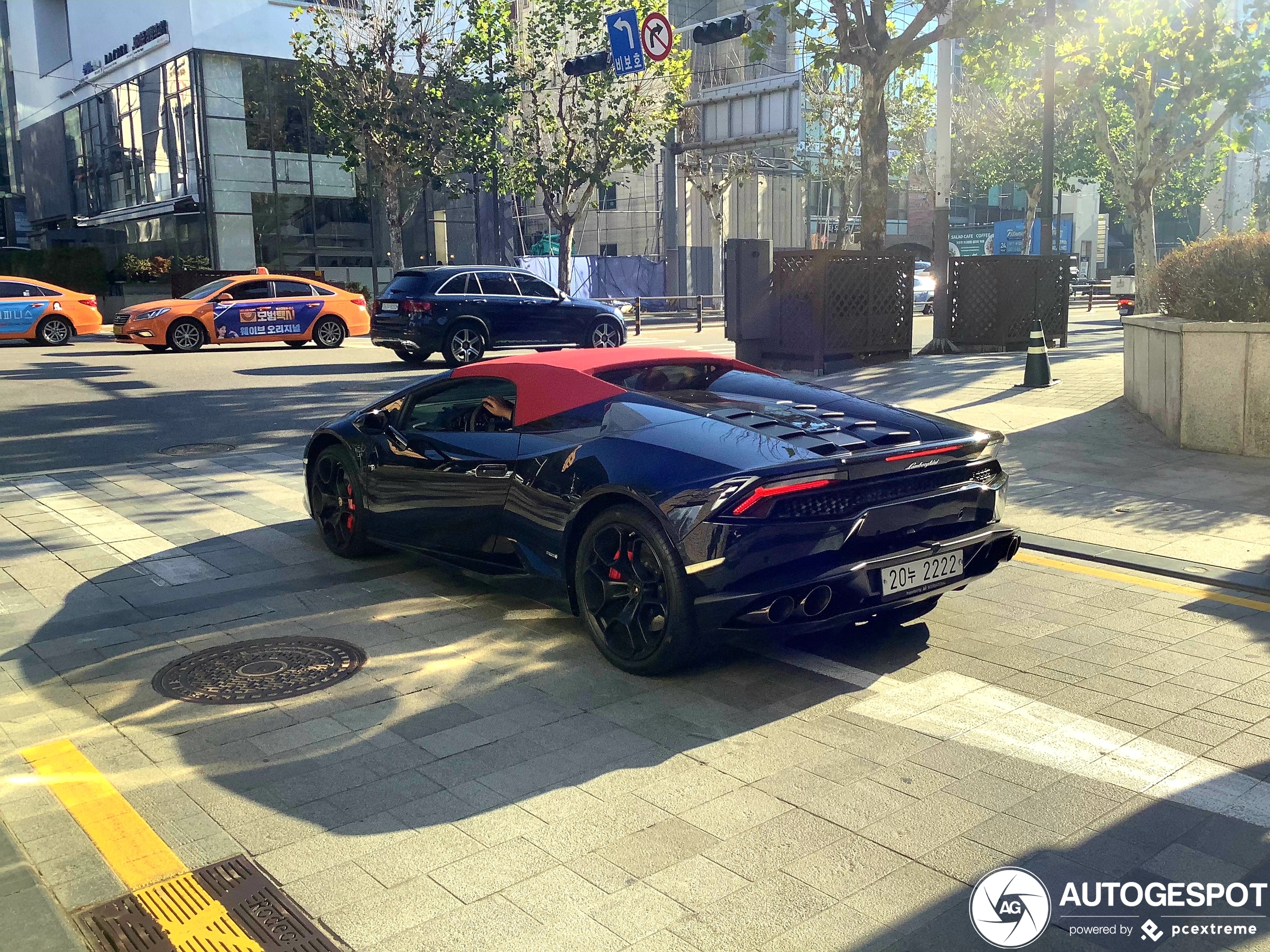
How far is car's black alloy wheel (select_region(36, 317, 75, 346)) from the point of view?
82.7 ft

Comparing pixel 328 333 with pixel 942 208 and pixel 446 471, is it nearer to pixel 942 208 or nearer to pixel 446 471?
pixel 942 208

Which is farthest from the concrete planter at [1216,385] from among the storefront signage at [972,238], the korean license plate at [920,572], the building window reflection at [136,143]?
the storefront signage at [972,238]

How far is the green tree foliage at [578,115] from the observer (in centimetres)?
3653

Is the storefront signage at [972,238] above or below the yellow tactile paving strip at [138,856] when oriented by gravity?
above

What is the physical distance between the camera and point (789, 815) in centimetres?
387

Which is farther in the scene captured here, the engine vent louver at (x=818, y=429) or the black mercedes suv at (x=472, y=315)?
the black mercedes suv at (x=472, y=315)

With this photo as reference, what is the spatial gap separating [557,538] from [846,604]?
1.38m

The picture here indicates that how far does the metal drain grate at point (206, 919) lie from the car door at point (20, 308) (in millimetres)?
24435

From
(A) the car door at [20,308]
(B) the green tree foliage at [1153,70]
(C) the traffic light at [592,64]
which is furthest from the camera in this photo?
(B) the green tree foliage at [1153,70]

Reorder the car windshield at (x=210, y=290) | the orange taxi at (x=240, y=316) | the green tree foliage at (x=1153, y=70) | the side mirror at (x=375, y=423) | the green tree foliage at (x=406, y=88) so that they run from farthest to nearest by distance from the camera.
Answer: the green tree foliage at (x=406, y=88) → the green tree foliage at (x=1153, y=70) → the car windshield at (x=210, y=290) → the orange taxi at (x=240, y=316) → the side mirror at (x=375, y=423)

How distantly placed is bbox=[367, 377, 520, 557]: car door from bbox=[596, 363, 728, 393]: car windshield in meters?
0.57

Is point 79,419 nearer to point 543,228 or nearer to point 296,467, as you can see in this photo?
point 296,467

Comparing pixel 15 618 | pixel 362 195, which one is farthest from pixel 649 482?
pixel 362 195

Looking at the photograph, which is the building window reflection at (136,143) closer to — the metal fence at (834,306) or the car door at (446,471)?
the metal fence at (834,306)
